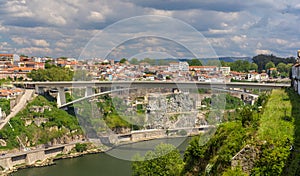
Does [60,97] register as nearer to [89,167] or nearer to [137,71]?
[89,167]

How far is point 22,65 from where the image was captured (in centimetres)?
1744

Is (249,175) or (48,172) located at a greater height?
(249,175)

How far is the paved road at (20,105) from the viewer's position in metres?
10.0

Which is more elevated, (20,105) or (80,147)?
(20,105)

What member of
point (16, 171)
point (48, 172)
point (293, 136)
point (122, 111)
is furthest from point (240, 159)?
point (16, 171)

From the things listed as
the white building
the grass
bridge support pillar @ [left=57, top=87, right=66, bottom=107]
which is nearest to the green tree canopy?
bridge support pillar @ [left=57, top=87, right=66, bottom=107]

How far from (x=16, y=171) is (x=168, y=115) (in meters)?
4.38

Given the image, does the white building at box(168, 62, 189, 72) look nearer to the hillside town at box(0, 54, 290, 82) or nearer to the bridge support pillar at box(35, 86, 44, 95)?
the hillside town at box(0, 54, 290, 82)

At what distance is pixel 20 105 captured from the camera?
11.3 meters

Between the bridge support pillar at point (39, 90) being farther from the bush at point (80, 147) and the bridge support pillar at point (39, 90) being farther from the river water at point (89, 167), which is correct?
the river water at point (89, 167)

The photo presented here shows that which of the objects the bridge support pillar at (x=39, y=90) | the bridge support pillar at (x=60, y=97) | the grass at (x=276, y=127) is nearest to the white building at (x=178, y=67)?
the grass at (x=276, y=127)

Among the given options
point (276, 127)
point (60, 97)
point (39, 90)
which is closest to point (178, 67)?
point (276, 127)

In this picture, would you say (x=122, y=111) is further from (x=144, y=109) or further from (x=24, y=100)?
(x=24, y=100)

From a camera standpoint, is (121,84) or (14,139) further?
(14,139)
